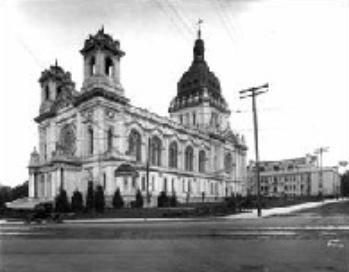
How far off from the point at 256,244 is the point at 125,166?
45.3 m

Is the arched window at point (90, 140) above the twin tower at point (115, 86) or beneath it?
beneath

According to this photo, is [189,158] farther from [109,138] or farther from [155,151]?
[109,138]

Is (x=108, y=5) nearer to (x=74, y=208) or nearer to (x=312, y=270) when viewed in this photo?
(x=312, y=270)

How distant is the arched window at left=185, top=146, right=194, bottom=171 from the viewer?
8606cm

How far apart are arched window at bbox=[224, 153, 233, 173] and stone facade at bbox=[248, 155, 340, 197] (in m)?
Result: 25.9

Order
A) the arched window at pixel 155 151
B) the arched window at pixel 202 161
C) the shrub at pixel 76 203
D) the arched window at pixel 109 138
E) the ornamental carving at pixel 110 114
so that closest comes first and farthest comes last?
the shrub at pixel 76 203 < the ornamental carving at pixel 110 114 < the arched window at pixel 109 138 < the arched window at pixel 155 151 < the arched window at pixel 202 161

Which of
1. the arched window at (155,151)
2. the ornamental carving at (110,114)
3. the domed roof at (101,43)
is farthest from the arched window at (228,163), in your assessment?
the domed roof at (101,43)

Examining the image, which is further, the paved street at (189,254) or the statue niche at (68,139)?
the statue niche at (68,139)

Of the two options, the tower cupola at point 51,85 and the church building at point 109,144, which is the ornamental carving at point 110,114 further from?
the tower cupola at point 51,85

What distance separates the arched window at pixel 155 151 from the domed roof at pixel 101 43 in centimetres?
1763

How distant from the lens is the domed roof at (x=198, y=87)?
100 meters

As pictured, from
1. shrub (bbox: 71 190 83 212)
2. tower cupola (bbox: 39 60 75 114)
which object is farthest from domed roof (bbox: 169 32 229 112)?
shrub (bbox: 71 190 83 212)

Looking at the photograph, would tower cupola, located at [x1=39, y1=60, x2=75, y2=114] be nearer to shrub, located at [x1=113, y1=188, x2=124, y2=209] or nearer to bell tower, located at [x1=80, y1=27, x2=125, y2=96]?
bell tower, located at [x1=80, y1=27, x2=125, y2=96]

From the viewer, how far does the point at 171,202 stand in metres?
55.7
